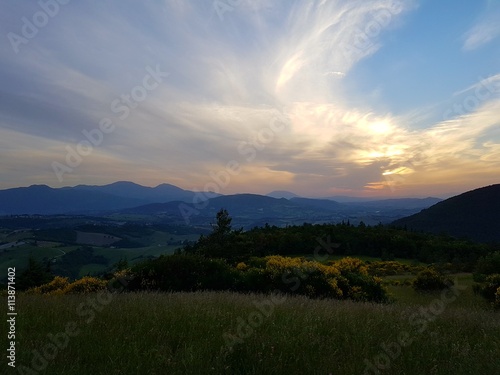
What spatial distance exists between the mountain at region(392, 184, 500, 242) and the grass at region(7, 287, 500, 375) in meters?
95.0

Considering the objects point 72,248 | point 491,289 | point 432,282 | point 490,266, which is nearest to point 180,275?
point 491,289

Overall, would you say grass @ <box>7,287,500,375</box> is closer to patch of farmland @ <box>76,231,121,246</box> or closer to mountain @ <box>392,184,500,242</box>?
mountain @ <box>392,184,500,242</box>

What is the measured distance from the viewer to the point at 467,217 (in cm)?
9862

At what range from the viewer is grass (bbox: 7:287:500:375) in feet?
13.3

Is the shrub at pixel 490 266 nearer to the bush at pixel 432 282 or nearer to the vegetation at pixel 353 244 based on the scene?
the bush at pixel 432 282

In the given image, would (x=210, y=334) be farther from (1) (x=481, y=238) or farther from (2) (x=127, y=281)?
(1) (x=481, y=238)

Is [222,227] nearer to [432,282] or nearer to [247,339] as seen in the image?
[432,282]

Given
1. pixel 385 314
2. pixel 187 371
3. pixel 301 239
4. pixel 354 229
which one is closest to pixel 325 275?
pixel 385 314

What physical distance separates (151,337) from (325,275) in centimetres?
924

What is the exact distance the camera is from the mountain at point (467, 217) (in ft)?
299

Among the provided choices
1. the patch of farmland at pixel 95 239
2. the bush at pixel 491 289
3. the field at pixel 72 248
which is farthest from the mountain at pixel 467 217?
the patch of farmland at pixel 95 239

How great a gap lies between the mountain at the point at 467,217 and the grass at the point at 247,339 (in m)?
95.0

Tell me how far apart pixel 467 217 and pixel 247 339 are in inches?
4492

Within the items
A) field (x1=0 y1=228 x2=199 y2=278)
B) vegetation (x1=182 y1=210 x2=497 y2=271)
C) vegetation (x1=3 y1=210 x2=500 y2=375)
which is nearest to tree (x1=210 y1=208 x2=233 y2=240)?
vegetation (x1=182 y1=210 x2=497 y2=271)
